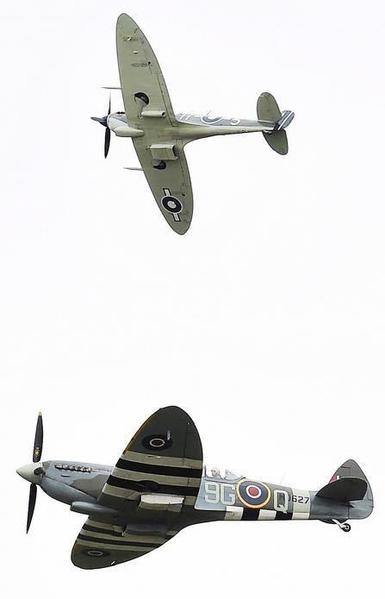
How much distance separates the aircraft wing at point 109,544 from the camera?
106 feet

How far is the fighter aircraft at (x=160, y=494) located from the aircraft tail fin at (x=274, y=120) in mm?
7486

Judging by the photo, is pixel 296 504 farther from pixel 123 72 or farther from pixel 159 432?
pixel 123 72

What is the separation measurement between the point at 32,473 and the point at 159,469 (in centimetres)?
298

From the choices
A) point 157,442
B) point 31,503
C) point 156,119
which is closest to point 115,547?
point 31,503

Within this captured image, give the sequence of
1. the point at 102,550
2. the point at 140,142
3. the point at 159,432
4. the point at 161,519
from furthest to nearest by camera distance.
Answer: the point at 140,142, the point at 102,550, the point at 161,519, the point at 159,432

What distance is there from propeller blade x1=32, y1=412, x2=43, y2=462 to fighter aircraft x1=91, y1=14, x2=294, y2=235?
293 inches

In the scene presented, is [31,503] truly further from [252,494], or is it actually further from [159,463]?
[252,494]

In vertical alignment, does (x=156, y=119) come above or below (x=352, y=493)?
above

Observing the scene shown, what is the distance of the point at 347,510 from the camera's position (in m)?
32.9

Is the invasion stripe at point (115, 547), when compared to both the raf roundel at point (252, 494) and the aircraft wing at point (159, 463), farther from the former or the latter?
the raf roundel at point (252, 494)

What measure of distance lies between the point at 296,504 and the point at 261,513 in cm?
83

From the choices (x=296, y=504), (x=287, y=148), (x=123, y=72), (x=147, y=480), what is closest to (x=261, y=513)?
(x=296, y=504)

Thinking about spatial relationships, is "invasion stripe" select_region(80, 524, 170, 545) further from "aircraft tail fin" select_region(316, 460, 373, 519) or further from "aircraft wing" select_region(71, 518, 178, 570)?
"aircraft tail fin" select_region(316, 460, 373, 519)

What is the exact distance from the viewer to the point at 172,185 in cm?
3800
